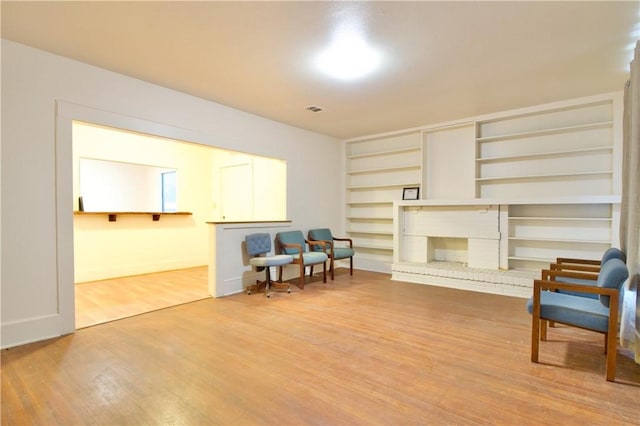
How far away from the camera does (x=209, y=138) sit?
4.12 metres

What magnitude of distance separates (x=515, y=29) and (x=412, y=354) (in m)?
2.67

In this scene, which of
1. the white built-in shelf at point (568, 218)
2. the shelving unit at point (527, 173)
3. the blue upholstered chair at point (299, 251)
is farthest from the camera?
→ the blue upholstered chair at point (299, 251)

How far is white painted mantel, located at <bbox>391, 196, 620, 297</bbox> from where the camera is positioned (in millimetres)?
4160

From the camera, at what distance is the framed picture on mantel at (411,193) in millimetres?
5623

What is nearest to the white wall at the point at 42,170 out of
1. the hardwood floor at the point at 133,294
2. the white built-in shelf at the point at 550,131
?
the hardwood floor at the point at 133,294

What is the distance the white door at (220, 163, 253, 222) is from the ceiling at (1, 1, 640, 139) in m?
2.28

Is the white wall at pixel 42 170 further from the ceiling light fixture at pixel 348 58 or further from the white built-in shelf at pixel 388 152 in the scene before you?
the white built-in shelf at pixel 388 152

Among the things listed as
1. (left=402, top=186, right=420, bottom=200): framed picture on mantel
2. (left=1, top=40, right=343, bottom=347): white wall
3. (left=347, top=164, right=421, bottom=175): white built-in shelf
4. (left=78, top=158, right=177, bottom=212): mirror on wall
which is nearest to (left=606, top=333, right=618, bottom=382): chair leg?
(left=402, top=186, right=420, bottom=200): framed picture on mantel

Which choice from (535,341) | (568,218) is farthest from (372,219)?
(535,341)

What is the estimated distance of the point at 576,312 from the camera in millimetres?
2232

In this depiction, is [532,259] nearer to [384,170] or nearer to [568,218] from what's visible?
[568,218]

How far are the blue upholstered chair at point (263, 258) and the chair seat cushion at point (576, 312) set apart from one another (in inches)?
113

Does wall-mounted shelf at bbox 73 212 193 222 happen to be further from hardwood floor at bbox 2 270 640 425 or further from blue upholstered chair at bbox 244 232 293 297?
hardwood floor at bbox 2 270 640 425

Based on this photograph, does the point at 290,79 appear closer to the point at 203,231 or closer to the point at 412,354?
the point at 412,354
